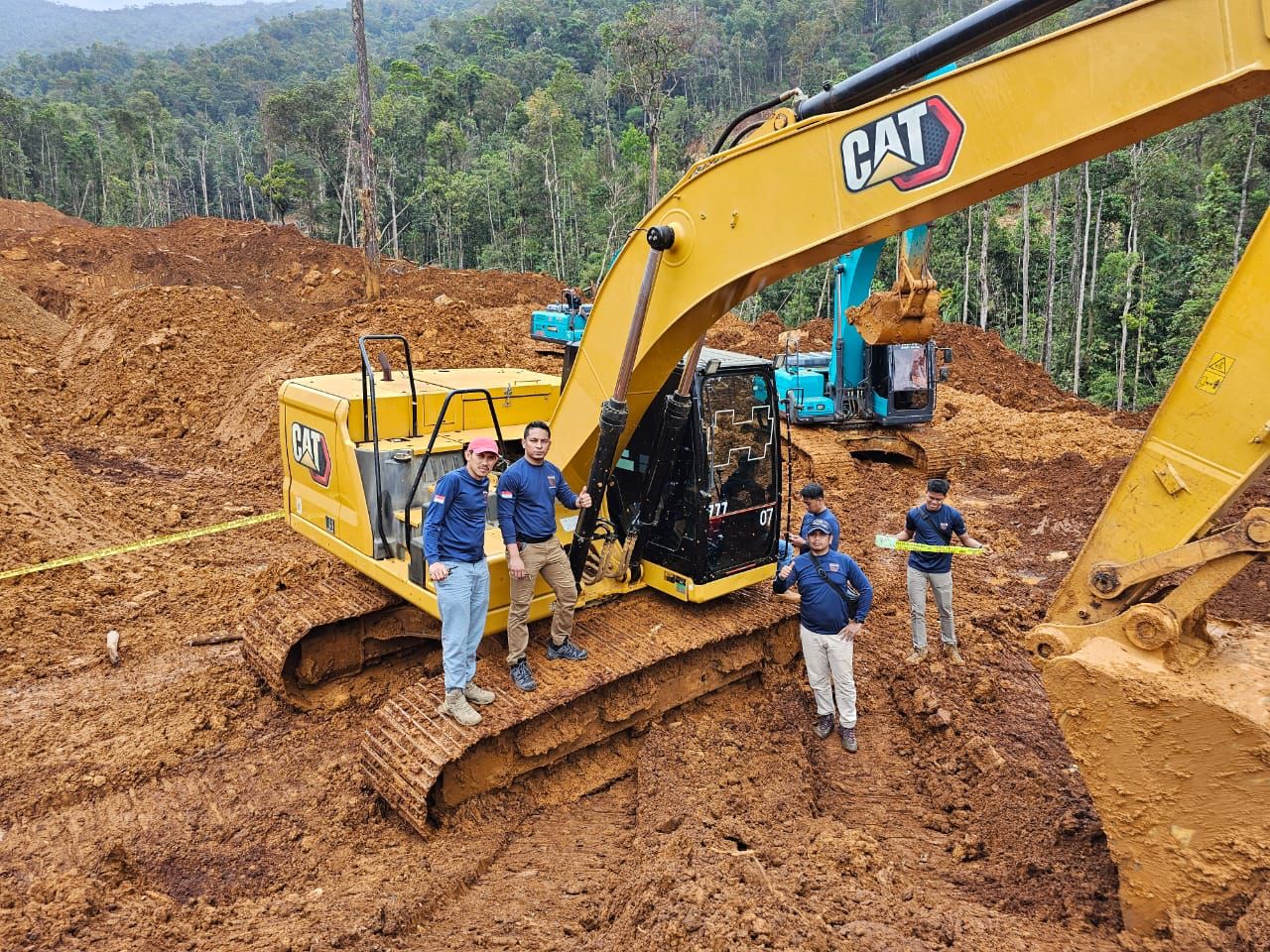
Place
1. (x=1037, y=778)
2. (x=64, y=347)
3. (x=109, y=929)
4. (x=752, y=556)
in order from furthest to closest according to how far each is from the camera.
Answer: (x=64, y=347), (x=752, y=556), (x=1037, y=778), (x=109, y=929)

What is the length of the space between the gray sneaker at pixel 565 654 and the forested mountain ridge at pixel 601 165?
68.1 feet

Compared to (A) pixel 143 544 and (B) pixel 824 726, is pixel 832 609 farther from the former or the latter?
(A) pixel 143 544

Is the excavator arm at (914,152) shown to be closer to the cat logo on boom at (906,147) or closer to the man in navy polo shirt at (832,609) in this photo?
the cat logo on boom at (906,147)

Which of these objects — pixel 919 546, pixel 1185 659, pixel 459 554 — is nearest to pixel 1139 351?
pixel 919 546

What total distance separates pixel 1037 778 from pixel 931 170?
3.42 meters

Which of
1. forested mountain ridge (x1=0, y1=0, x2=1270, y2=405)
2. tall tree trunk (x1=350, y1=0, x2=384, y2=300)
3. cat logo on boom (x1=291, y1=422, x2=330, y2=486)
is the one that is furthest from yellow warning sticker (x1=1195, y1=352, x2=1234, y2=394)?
forested mountain ridge (x1=0, y1=0, x2=1270, y2=405)

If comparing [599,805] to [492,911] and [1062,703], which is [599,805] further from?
[1062,703]

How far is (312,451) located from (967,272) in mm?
28215

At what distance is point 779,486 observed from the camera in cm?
586

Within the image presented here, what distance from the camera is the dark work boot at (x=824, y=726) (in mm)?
5441

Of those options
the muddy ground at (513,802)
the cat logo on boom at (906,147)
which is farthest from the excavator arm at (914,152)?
the muddy ground at (513,802)

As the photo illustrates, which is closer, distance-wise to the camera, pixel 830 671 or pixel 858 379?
pixel 830 671

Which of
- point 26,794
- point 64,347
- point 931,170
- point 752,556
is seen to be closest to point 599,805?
point 752,556

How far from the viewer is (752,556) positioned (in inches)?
231
